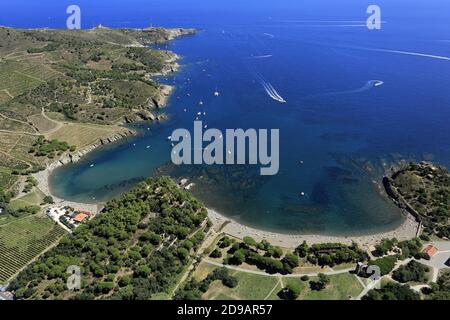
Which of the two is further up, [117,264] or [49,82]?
[49,82]

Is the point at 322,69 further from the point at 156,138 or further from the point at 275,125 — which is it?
the point at 156,138

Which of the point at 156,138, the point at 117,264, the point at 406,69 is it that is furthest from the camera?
the point at 406,69

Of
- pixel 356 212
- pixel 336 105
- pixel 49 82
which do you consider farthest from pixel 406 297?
pixel 49 82

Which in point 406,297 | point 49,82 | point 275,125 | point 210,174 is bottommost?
point 406,297

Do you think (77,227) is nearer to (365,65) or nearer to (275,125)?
(275,125)

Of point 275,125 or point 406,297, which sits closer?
point 406,297

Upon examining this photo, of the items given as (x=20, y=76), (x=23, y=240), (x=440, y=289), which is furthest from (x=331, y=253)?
(x=20, y=76)

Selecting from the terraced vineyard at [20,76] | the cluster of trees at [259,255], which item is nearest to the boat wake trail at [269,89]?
the terraced vineyard at [20,76]

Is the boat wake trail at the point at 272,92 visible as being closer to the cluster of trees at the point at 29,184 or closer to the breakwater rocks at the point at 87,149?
the breakwater rocks at the point at 87,149

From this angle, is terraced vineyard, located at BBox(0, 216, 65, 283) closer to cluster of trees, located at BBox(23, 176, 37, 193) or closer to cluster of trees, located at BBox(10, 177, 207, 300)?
cluster of trees, located at BBox(10, 177, 207, 300)
